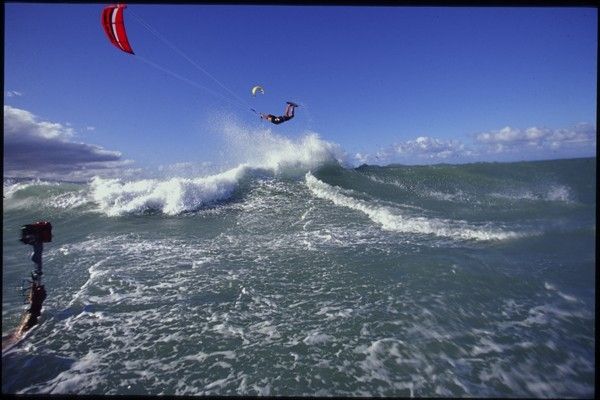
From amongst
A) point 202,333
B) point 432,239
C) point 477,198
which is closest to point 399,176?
point 477,198

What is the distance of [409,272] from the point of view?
754 cm

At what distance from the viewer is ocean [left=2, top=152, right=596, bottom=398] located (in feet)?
14.4

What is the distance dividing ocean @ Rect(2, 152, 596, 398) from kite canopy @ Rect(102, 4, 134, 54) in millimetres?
5489

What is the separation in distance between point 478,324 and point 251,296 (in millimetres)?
4116

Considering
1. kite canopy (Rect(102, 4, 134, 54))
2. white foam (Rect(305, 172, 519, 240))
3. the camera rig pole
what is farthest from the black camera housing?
white foam (Rect(305, 172, 519, 240))

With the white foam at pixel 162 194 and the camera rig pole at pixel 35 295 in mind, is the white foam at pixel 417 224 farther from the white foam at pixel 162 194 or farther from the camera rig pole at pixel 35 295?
the camera rig pole at pixel 35 295

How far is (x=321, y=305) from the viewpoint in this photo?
20.6 feet

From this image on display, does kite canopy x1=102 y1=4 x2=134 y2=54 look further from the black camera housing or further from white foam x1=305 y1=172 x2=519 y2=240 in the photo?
white foam x1=305 y1=172 x2=519 y2=240

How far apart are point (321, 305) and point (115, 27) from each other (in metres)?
7.69

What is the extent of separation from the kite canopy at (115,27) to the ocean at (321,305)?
216 inches

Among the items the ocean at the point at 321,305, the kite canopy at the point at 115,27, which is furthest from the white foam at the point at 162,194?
the kite canopy at the point at 115,27

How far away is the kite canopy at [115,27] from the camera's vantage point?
7.46m

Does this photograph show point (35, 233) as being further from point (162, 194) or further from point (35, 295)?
point (162, 194)

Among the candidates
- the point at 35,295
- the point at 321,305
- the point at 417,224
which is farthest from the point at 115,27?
the point at 417,224
